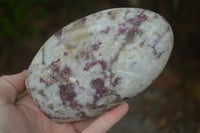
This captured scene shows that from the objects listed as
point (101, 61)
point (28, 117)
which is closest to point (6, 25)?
point (28, 117)

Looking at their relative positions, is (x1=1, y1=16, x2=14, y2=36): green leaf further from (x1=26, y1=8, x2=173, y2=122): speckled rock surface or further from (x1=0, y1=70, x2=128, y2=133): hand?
(x1=26, y1=8, x2=173, y2=122): speckled rock surface

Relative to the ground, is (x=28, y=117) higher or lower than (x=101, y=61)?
lower

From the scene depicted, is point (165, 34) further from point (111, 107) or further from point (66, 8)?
point (66, 8)

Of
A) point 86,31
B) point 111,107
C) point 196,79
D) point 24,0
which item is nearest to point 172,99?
point 196,79

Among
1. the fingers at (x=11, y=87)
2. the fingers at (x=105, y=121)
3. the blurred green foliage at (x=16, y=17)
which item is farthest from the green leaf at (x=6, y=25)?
the fingers at (x=105, y=121)

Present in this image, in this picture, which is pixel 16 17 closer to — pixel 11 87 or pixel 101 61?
pixel 11 87

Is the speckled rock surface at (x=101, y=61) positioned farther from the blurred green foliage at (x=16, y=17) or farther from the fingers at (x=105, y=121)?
the blurred green foliage at (x=16, y=17)
